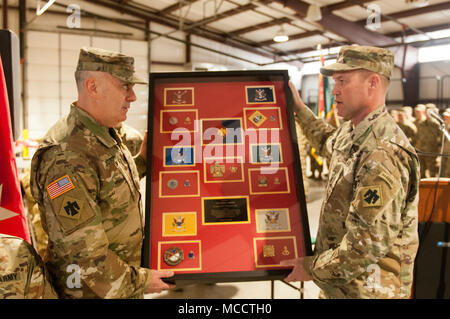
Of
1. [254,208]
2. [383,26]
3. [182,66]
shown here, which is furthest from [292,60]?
[254,208]

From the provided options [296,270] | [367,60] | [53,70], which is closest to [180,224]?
[296,270]

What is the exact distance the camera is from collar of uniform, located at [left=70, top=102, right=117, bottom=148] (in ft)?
5.38

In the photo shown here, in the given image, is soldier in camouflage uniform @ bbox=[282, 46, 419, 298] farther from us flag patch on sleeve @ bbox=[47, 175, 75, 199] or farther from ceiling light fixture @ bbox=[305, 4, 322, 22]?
ceiling light fixture @ bbox=[305, 4, 322, 22]

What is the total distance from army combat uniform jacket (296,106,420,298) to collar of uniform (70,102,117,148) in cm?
104

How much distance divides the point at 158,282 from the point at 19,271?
26.8 inches

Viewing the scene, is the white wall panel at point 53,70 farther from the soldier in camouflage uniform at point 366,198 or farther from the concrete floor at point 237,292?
the soldier in camouflage uniform at point 366,198

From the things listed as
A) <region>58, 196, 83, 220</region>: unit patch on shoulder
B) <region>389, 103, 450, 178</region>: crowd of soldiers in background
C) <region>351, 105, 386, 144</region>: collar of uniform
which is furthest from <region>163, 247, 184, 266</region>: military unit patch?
<region>389, 103, 450, 178</region>: crowd of soldiers in background

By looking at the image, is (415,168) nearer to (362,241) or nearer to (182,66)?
(362,241)

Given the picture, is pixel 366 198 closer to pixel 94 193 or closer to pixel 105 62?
pixel 94 193

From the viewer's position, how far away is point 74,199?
1.48m

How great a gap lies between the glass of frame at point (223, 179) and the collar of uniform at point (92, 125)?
28 cm

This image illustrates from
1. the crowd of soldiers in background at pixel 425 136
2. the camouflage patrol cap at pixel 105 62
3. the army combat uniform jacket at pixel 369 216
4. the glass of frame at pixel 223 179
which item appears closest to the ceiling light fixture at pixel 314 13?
the crowd of soldiers in background at pixel 425 136

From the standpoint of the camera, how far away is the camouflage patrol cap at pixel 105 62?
1.63 meters
